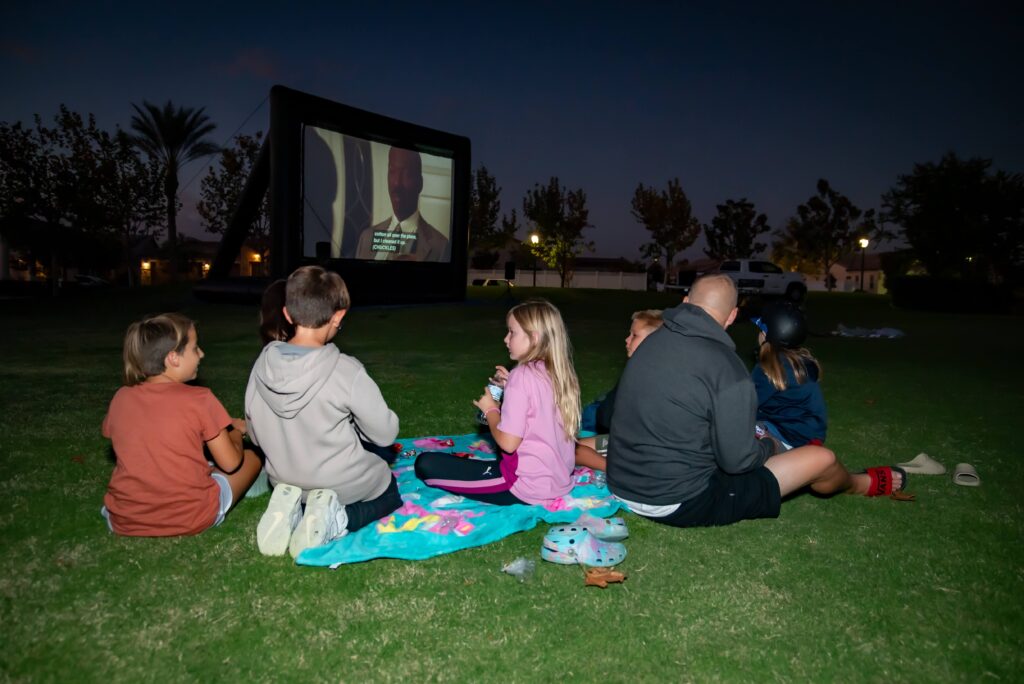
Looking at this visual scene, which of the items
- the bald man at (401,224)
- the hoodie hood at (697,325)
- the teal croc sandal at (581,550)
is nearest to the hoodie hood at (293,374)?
the teal croc sandal at (581,550)

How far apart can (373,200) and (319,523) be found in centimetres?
1880

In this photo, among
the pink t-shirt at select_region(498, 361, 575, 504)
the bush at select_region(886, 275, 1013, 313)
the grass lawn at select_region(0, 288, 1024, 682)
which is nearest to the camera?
the grass lawn at select_region(0, 288, 1024, 682)

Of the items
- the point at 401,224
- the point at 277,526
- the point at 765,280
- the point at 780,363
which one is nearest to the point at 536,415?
the point at 277,526

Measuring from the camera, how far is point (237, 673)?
230 centimetres

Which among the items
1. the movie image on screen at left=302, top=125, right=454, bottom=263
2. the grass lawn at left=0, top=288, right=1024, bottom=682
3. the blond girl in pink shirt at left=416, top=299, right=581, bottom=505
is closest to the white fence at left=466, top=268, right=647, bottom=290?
the movie image on screen at left=302, top=125, right=454, bottom=263

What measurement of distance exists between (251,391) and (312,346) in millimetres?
458

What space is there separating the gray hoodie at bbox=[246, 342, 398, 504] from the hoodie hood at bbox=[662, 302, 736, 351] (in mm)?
Answer: 1574

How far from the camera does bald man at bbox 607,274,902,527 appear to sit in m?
3.18

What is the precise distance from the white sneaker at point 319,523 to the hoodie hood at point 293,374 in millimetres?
450

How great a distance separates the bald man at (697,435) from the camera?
10.4 feet

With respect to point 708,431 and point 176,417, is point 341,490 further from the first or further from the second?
point 708,431

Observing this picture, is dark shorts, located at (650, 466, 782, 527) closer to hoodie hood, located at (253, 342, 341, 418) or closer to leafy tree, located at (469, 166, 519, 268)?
hoodie hood, located at (253, 342, 341, 418)

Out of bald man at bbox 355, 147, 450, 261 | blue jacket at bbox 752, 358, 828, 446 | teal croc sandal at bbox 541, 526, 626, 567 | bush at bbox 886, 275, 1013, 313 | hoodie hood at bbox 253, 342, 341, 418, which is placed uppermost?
bald man at bbox 355, 147, 450, 261

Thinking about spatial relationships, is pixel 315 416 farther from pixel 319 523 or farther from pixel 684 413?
pixel 684 413
